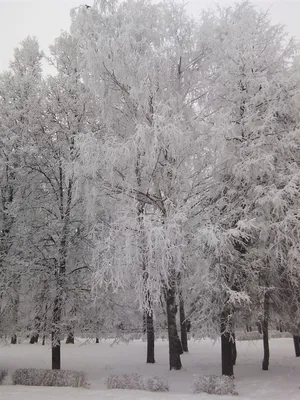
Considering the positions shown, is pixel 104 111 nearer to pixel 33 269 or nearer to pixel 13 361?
pixel 33 269

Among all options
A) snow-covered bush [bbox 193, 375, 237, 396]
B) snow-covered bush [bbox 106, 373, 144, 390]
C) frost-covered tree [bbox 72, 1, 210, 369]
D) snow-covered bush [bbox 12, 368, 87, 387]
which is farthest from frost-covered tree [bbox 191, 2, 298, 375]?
snow-covered bush [bbox 12, 368, 87, 387]

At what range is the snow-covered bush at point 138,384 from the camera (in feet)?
30.4

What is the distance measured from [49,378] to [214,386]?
4.31 meters

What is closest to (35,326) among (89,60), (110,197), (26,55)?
(110,197)

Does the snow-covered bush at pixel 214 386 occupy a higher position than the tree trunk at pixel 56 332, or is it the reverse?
the tree trunk at pixel 56 332

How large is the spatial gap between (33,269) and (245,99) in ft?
27.3

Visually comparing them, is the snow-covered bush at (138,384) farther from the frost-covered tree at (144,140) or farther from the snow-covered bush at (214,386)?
the frost-covered tree at (144,140)

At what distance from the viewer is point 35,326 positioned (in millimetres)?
11883

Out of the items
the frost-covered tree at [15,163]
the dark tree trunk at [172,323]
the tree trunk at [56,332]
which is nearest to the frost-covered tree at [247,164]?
the dark tree trunk at [172,323]

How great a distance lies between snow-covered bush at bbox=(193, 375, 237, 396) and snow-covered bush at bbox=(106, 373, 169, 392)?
866 millimetres

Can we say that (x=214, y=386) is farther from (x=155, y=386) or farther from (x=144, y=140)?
(x=144, y=140)

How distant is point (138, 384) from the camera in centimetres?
948

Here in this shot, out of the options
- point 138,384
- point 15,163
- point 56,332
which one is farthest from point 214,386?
point 15,163

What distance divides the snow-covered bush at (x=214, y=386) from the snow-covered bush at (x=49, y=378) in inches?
121
